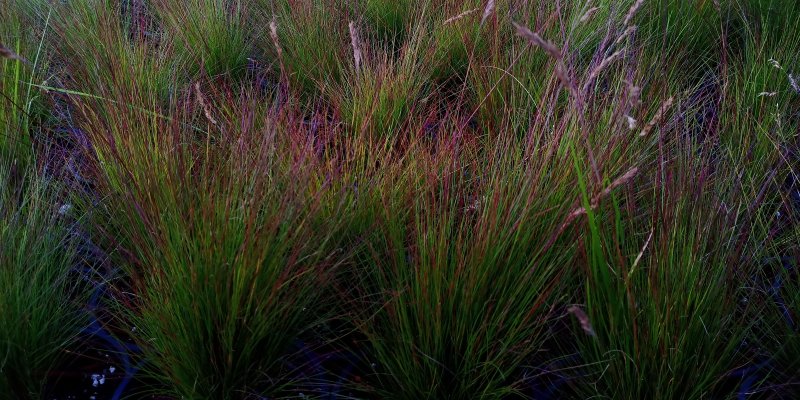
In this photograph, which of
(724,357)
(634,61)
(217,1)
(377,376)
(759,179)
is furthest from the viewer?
(217,1)

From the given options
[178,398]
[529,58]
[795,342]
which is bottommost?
[178,398]

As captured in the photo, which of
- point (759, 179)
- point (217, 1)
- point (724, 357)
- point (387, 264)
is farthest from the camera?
point (217, 1)

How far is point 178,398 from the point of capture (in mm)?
1585

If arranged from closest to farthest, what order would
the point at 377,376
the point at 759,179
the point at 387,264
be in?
1. the point at 377,376
2. the point at 387,264
3. the point at 759,179

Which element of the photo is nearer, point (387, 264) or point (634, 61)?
point (387, 264)

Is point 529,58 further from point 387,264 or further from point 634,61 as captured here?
point 387,264

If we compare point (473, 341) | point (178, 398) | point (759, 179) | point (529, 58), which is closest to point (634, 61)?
point (529, 58)

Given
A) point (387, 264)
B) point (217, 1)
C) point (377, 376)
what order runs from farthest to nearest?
1. point (217, 1)
2. point (387, 264)
3. point (377, 376)

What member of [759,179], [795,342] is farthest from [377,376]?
[759,179]

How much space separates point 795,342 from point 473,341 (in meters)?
→ 0.69

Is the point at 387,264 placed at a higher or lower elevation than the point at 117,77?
lower

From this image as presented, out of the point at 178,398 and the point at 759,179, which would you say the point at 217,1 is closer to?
the point at 178,398

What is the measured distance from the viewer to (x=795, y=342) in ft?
5.06

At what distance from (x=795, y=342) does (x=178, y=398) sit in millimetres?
1323
